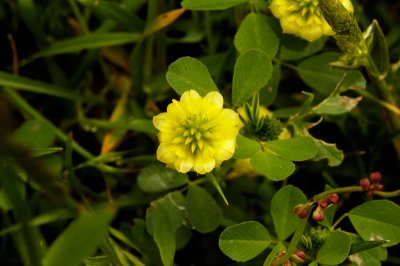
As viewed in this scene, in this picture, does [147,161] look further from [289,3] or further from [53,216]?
[289,3]

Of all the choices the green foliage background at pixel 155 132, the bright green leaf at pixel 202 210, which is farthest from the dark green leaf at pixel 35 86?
the bright green leaf at pixel 202 210

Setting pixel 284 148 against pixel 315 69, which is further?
pixel 315 69

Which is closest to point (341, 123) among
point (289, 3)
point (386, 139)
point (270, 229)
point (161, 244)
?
point (386, 139)

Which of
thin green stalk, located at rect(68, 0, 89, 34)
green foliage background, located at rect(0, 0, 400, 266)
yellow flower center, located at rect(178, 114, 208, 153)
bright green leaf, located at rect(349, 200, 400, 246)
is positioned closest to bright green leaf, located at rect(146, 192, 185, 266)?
green foliage background, located at rect(0, 0, 400, 266)

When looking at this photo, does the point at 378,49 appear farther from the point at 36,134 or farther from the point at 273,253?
the point at 36,134

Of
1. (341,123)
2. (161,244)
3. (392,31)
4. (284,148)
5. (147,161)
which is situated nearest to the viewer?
(161,244)

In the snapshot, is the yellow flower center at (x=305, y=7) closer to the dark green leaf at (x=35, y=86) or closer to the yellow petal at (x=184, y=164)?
the yellow petal at (x=184, y=164)
